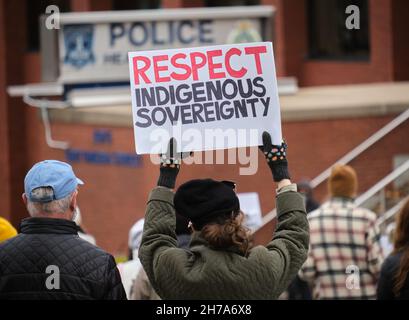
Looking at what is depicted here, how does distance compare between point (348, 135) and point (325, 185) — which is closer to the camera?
point (325, 185)

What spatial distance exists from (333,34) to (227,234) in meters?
Result: 14.3

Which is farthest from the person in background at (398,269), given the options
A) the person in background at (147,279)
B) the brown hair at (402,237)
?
the person in background at (147,279)

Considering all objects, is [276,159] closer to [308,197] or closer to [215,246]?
[215,246]

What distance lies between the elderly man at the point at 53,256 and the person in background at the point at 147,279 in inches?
54.6

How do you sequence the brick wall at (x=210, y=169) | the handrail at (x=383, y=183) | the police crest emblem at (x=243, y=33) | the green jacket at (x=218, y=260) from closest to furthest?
the green jacket at (x=218, y=260), the handrail at (x=383, y=183), the brick wall at (x=210, y=169), the police crest emblem at (x=243, y=33)

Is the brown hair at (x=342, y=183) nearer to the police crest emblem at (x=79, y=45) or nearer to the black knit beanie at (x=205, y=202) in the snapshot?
the black knit beanie at (x=205, y=202)

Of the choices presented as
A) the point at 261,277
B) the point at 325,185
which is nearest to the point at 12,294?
the point at 261,277

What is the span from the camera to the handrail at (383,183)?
11.5 meters

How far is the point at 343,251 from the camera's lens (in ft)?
24.0

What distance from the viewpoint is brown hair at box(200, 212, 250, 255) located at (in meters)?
4.10

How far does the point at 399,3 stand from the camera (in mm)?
15828

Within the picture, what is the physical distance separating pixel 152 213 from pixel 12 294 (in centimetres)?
66

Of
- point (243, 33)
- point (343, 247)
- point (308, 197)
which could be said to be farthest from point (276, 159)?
point (243, 33)
